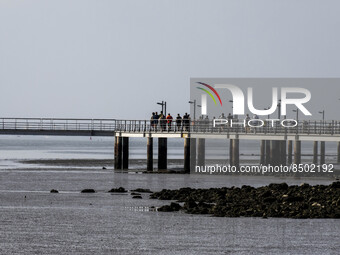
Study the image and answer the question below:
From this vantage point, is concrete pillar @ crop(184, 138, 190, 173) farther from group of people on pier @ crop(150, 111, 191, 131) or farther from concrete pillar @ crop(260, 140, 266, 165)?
concrete pillar @ crop(260, 140, 266, 165)

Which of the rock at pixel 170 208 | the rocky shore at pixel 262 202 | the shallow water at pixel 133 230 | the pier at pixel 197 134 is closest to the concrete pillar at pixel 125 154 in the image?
the pier at pixel 197 134

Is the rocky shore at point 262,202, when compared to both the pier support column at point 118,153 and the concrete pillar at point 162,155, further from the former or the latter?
the pier support column at point 118,153

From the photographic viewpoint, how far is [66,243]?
2403cm

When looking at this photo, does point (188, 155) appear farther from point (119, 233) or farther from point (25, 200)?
point (119, 233)

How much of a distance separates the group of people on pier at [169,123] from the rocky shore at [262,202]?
2451cm

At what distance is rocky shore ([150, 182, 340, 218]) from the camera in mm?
30859

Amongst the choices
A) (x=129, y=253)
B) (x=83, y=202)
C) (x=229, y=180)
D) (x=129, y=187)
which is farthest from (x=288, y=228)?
(x=229, y=180)

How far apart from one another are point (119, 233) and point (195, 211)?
5735 mm

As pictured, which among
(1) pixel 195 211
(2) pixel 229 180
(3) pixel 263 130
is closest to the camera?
(1) pixel 195 211

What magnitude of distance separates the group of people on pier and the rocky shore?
24512mm

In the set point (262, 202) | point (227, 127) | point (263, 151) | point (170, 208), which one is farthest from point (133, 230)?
point (263, 151)

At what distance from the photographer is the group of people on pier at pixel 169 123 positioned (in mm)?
64938

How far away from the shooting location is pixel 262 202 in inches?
1332

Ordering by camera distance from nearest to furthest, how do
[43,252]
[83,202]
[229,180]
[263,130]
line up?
1. [43,252]
2. [83,202]
3. [229,180]
4. [263,130]
